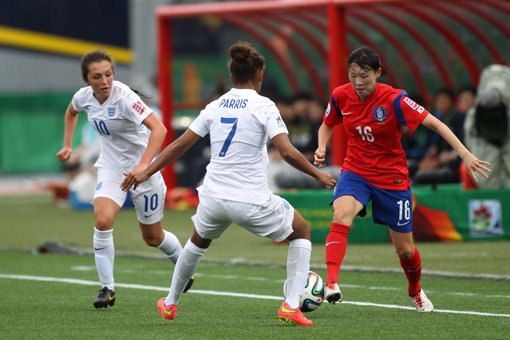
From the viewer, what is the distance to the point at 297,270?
7.04 metres

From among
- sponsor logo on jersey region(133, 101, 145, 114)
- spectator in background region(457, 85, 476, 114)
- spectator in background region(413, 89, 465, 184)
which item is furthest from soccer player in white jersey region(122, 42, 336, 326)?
spectator in background region(457, 85, 476, 114)

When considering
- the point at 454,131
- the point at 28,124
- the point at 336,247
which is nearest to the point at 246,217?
the point at 336,247

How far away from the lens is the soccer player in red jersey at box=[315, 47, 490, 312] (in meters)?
7.54

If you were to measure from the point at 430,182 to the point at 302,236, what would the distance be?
26.3 feet

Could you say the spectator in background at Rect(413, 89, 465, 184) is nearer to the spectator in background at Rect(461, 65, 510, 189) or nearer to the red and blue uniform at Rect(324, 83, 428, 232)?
the spectator in background at Rect(461, 65, 510, 189)

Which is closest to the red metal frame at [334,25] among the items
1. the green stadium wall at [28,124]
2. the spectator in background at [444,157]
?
the spectator in background at [444,157]

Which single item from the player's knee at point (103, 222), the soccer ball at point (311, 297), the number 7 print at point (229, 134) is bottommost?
the soccer ball at point (311, 297)

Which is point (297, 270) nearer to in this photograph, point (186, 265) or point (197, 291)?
point (186, 265)

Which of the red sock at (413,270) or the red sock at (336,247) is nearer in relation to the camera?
the red sock at (336,247)

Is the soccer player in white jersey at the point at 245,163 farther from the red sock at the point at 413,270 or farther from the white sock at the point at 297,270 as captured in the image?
the red sock at the point at 413,270

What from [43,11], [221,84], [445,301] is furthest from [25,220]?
[43,11]

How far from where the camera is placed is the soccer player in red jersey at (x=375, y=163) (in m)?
7.54

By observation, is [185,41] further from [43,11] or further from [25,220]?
[43,11]

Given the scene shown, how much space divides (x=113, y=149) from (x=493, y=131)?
7.36 meters
